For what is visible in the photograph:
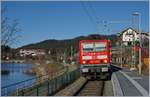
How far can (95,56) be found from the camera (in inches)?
1529

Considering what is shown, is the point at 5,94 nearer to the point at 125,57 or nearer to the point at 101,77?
the point at 101,77

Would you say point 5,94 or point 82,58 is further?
point 82,58

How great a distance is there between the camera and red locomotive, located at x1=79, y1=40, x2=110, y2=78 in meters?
38.6

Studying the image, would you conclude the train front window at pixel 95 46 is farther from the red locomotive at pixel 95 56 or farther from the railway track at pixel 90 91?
the railway track at pixel 90 91

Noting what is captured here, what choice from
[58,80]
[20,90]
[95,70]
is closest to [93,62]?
[95,70]

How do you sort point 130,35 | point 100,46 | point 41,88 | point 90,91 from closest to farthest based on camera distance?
point 41,88 → point 90,91 → point 100,46 → point 130,35

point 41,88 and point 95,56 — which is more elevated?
point 95,56

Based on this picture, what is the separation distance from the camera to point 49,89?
24812 mm

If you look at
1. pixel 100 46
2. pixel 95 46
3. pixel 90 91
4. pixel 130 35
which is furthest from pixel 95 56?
pixel 130 35

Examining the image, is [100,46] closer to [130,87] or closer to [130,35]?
[130,87]

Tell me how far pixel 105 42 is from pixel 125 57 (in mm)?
73477

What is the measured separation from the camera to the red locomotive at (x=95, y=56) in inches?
1521

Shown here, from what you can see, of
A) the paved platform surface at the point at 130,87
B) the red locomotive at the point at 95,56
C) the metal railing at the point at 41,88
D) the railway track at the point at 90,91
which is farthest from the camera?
the red locomotive at the point at 95,56

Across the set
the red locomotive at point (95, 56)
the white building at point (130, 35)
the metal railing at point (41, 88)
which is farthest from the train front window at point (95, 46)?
the white building at point (130, 35)
